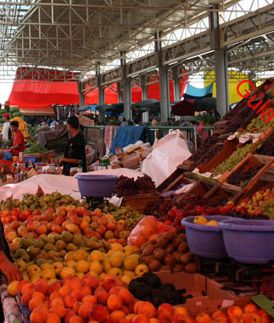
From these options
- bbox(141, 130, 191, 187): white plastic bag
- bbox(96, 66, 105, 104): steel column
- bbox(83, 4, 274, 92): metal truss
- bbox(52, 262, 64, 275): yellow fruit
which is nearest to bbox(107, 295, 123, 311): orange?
bbox(52, 262, 64, 275): yellow fruit

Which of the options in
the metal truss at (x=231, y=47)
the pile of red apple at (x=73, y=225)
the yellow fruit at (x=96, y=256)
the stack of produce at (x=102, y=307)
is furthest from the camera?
the metal truss at (x=231, y=47)

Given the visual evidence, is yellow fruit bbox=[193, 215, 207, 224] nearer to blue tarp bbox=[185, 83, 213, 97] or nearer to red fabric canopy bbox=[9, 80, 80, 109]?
blue tarp bbox=[185, 83, 213, 97]

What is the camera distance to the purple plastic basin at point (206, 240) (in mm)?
2619

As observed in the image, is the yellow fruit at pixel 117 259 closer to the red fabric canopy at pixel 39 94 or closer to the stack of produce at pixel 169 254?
the stack of produce at pixel 169 254

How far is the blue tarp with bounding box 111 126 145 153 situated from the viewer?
10.8 m

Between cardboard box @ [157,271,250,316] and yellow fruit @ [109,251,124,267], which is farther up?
yellow fruit @ [109,251,124,267]

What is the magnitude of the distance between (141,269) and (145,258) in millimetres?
117

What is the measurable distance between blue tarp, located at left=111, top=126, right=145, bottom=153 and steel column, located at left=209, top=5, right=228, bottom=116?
6613mm

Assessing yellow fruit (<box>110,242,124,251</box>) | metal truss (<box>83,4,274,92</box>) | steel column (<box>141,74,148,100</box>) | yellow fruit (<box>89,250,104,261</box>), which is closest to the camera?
→ yellow fruit (<box>89,250,104,261</box>)

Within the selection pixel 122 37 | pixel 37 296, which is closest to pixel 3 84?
pixel 122 37

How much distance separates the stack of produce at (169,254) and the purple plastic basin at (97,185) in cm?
150

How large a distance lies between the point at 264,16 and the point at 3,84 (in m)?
30.6

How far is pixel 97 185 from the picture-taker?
4.74 metres

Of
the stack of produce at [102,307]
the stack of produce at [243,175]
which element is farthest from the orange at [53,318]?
the stack of produce at [243,175]
